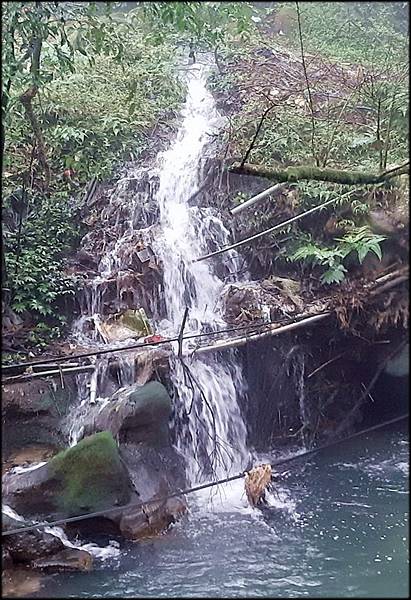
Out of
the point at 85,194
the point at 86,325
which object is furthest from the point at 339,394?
the point at 85,194

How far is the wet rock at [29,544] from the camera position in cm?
314

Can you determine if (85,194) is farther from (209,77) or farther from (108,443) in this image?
(108,443)

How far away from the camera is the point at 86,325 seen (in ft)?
16.7

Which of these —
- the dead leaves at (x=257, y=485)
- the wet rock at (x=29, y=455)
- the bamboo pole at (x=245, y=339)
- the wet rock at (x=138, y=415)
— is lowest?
the dead leaves at (x=257, y=485)

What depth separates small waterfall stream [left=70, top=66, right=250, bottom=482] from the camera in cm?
445

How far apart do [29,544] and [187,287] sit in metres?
2.62

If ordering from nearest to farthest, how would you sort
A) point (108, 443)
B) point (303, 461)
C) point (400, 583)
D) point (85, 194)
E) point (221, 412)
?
point (400, 583), point (303, 461), point (108, 443), point (221, 412), point (85, 194)

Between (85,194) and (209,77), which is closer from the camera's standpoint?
(85,194)

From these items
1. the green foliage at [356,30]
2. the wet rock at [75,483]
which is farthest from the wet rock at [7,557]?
the green foliage at [356,30]

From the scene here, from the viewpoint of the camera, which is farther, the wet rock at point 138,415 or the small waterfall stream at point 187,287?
the small waterfall stream at point 187,287

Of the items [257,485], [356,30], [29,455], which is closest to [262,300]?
[257,485]

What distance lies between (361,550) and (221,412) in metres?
2.46

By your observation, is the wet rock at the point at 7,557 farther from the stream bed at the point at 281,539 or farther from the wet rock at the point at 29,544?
the stream bed at the point at 281,539

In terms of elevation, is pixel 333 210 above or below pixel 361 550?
above
